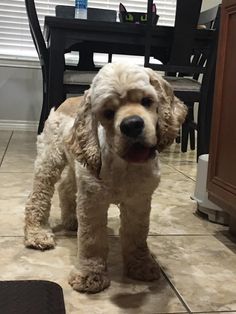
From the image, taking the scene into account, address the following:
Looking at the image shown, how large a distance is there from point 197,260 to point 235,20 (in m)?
0.82

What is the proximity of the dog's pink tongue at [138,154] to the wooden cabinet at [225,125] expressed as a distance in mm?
561

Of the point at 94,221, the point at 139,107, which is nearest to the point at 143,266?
the point at 94,221

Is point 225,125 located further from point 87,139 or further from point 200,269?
point 87,139

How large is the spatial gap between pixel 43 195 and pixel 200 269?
571 mm

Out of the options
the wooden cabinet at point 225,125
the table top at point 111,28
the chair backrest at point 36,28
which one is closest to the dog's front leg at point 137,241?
the wooden cabinet at point 225,125

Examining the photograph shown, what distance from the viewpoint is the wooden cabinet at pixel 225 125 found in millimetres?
1605

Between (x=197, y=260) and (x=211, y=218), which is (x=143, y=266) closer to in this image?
(x=197, y=260)

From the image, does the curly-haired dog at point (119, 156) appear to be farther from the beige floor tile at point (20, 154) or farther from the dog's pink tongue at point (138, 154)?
the beige floor tile at point (20, 154)

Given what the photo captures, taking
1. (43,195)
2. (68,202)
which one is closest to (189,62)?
(68,202)

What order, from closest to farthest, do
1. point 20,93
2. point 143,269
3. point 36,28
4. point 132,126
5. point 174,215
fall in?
point 132,126, point 143,269, point 174,215, point 36,28, point 20,93

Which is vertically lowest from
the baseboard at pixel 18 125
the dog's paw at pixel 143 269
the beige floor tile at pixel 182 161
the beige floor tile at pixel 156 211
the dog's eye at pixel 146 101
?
the baseboard at pixel 18 125

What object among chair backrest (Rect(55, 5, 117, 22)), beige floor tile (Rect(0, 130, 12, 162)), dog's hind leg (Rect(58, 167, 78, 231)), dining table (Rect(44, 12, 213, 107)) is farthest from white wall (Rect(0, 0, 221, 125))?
dog's hind leg (Rect(58, 167, 78, 231))

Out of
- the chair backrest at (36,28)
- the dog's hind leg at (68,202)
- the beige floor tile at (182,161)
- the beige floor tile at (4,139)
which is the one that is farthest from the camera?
the beige floor tile at (4,139)

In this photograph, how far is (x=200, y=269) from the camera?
142 cm
